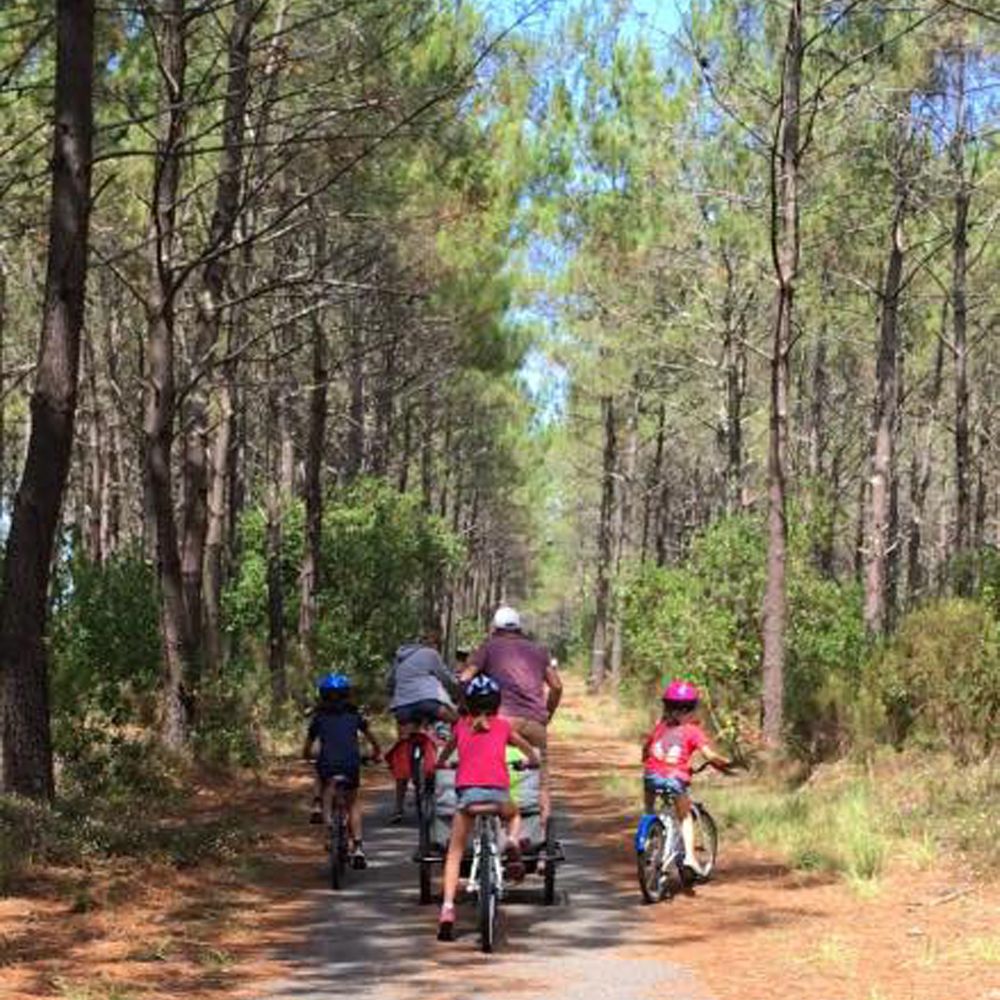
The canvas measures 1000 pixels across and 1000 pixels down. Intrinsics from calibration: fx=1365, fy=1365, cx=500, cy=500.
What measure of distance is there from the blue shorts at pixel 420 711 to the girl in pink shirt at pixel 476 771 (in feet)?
12.6

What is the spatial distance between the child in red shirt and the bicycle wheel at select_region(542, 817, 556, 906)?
2.62 feet

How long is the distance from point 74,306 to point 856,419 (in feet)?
113

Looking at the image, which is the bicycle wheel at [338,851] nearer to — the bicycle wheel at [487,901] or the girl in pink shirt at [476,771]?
the girl in pink shirt at [476,771]

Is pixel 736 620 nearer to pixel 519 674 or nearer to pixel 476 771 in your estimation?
pixel 519 674

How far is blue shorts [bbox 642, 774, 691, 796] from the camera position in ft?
30.8

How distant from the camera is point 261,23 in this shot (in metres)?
18.0

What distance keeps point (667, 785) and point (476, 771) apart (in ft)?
6.19

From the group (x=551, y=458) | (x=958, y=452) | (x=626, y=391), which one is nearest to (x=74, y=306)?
(x=958, y=452)

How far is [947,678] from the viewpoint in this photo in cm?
1374

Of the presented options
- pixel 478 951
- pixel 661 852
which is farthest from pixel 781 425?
pixel 478 951

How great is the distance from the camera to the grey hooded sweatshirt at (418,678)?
12133 millimetres

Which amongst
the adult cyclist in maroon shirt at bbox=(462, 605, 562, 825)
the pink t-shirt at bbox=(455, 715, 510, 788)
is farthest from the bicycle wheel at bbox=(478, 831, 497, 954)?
the adult cyclist in maroon shirt at bbox=(462, 605, 562, 825)

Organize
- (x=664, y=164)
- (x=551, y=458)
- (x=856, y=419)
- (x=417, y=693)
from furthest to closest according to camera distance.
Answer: (x=551, y=458) < (x=856, y=419) < (x=664, y=164) < (x=417, y=693)

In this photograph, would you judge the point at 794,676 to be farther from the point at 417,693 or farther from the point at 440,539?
the point at 440,539
